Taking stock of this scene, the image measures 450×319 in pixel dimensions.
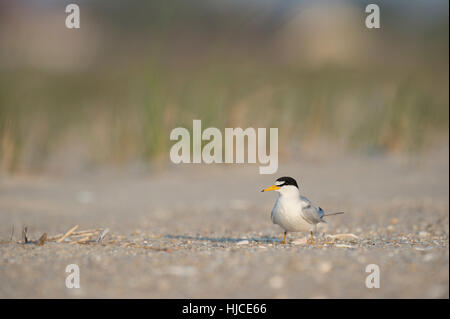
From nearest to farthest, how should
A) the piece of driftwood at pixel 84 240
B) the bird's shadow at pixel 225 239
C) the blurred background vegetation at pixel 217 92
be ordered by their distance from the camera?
the piece of driftwood at pixel 84 240
the bird's shadow at pixel 225 239
the blurred background vegetation at pixel 217 92

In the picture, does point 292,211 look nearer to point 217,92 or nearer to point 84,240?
point 84,240

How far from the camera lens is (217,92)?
8.62 metres

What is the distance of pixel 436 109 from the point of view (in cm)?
845

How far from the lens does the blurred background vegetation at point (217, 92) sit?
329 inches

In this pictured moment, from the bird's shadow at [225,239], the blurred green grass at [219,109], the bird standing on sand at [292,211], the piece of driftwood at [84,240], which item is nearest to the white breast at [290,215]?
the bird standing on sand at [292,211]

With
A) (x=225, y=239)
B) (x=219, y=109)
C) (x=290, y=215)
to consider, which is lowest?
(x=225, y=239)

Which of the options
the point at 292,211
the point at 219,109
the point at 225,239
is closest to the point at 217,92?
the point at 219,109

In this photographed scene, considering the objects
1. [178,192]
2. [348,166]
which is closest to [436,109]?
[348,166]

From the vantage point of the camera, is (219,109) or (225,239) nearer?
(225,239)

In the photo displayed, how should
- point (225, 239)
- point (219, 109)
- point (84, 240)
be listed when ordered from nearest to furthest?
point (84, 240)
point (225, 239)
point (219, 109)

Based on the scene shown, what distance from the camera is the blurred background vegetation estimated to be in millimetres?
8367

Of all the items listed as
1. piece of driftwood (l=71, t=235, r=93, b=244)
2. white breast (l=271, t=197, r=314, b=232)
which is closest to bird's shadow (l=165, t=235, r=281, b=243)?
white breast (l=271, t=197, r=314, b=232)

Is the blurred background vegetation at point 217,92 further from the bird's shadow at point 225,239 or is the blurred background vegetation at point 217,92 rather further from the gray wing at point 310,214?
the gray wing at point 310,214

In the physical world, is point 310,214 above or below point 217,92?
below
